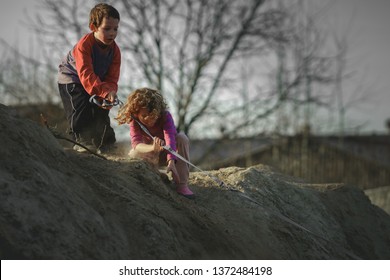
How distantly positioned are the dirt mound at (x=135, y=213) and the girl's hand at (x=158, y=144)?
0.19 m

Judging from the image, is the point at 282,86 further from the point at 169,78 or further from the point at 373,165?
the point at 373,165

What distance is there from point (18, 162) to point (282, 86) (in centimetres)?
1243

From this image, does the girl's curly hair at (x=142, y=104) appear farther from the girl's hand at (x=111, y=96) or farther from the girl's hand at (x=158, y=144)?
the girl's hand at (x=158, y=144)

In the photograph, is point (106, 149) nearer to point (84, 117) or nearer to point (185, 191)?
point (84, 117)

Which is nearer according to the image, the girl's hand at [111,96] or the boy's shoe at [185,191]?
the girl's hand at [111,96]

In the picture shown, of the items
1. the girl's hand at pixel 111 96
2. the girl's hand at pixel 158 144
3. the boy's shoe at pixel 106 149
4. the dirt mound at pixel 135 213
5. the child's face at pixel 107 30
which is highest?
the child's face at pixel 107 30

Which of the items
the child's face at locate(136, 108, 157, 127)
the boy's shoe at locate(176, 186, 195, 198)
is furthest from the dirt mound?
the child's face at locate(136, 108, 157, 127)

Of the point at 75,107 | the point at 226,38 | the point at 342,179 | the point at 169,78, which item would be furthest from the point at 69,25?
the point at 342,179

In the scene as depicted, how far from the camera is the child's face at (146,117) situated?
5.38 metres

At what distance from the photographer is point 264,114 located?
1606 cm

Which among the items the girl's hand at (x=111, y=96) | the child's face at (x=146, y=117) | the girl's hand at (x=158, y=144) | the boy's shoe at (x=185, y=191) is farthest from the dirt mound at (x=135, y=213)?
A: the girl's hand at (x=111, y=96)

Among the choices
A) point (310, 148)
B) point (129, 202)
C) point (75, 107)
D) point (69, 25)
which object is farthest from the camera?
point (310, 148)

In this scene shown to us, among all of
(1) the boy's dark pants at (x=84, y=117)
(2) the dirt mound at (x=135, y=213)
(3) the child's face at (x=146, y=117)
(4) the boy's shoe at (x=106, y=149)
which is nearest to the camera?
(2) the dirt mound at (x=135, y=213)

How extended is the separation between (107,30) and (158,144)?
1254mm
